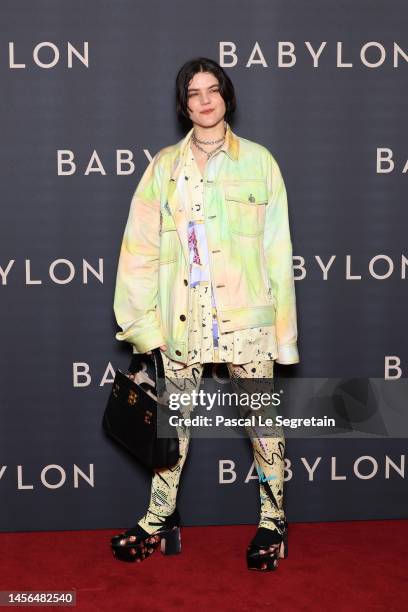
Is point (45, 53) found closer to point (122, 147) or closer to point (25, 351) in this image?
point (122, 147)

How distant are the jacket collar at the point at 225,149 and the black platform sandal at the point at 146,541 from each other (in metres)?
1.17

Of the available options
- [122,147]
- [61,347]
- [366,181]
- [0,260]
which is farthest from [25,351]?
[366,181]

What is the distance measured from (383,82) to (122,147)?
0.93 metres

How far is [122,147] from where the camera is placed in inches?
107

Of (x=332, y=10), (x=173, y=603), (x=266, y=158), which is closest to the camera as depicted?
(x=173, y=603)

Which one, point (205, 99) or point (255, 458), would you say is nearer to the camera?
point (205, 99)

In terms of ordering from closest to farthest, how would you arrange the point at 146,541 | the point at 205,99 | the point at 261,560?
the point at 205,99
the point at 261,560
the point at 146,541

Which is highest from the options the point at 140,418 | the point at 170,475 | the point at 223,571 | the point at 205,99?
the point at 205,99

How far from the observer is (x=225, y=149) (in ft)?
8.25

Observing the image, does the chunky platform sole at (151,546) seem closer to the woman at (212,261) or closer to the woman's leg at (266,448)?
the woman at (212,261)

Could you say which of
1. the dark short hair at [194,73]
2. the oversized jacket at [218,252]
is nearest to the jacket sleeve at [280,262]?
the oversized jacket at [218,252]

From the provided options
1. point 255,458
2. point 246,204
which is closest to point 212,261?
point 246,204

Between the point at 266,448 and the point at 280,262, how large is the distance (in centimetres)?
61

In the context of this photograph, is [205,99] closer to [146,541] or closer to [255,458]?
[255,458]
